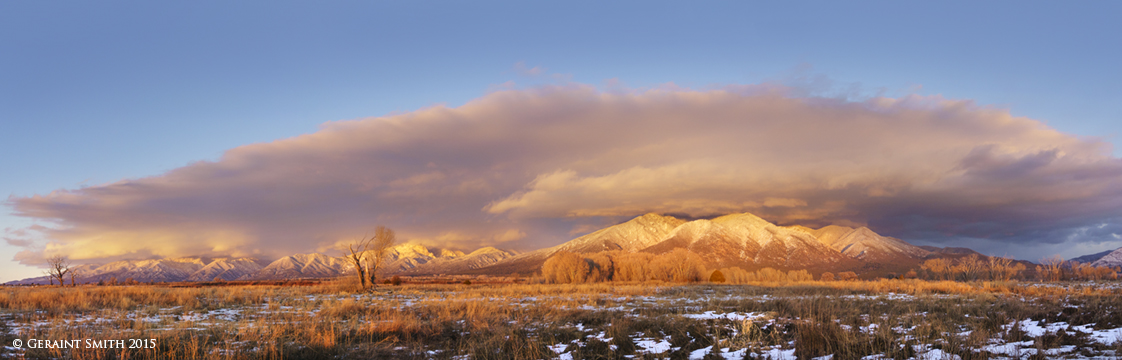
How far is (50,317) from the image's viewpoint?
50.0ft

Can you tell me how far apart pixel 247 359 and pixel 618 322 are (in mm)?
8031

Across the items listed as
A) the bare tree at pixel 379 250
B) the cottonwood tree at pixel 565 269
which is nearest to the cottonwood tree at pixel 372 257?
the bare tree at pixel 379 250

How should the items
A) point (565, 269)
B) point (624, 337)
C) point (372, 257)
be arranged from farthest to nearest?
point (565, 269)
point (372, 257)
point (624, 337)

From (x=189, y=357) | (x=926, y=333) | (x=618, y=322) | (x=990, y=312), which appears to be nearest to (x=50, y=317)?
(x=189, y=357)

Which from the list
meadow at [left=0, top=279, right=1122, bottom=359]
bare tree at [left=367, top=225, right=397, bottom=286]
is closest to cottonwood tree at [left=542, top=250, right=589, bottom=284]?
bare tree at [left=367, top=225, right=397, bottom=286]

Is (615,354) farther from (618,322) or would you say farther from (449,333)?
(449,333)

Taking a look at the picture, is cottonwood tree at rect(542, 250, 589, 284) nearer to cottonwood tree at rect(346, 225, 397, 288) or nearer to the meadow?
cottonwood tree at rect(346, 225, 397, 288)

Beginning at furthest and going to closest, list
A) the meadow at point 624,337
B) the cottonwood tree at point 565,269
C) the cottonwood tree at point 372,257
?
the cottonwood tree at point 565,269
the cottonwood tree at point 372,257
the meadow at point 624,337

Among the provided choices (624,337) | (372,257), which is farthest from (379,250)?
(624,337)

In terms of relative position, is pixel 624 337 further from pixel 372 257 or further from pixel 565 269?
pixel 565 269

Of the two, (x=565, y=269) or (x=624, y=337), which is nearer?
(x=624, y=337)

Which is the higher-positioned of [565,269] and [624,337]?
[624,337]

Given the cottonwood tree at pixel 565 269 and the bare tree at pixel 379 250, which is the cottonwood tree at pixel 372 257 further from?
the cottonwood tree at pixel 565 269

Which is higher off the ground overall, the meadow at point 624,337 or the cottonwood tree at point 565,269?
the meadow at point 624,337
